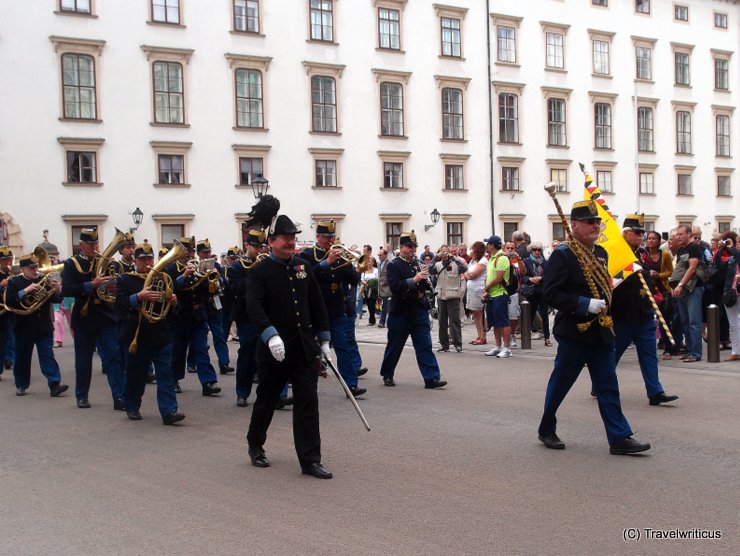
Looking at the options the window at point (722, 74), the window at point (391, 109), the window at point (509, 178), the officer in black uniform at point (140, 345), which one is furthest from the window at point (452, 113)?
the officer in black uniform at point (140, 345)

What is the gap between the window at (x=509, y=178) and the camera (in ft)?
136

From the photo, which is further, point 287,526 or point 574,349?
point 574,349

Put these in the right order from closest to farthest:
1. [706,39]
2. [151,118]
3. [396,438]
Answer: [396,438] < [151,118] < [706,39]

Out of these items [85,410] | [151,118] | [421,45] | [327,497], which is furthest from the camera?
[421,45]

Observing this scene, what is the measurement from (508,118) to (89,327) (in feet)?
111

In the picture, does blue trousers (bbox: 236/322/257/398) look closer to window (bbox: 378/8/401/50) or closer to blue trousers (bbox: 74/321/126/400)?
blue trousers (bbox: 74/321/126/400)

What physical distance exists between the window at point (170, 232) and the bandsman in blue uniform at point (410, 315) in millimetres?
23265

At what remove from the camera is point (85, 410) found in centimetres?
1017

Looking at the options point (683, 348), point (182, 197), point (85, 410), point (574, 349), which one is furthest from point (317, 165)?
point (574, 349)

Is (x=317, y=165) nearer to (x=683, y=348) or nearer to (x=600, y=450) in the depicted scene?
(x=683, y=348)

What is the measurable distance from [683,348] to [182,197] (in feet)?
78.7

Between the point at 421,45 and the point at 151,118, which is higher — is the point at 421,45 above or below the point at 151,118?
above

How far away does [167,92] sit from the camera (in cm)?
3347

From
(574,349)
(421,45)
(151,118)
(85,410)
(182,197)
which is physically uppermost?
(421,45)
